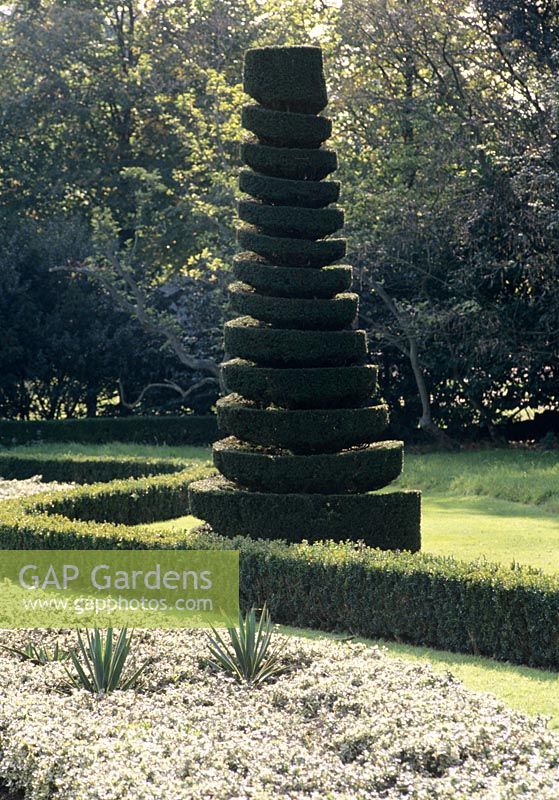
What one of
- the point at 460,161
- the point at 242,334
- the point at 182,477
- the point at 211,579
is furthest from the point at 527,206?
the point at 211,579

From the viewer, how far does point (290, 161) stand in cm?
1262

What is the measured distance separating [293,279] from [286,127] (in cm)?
183

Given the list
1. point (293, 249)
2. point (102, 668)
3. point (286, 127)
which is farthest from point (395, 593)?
point (286, 127)

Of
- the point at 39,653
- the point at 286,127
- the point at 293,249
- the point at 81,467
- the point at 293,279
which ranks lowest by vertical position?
the point at 81,467

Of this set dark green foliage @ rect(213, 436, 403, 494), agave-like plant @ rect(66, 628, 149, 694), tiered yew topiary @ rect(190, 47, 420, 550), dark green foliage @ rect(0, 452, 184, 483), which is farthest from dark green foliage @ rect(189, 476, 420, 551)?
dark green foliage @ rect(0, 452, 184, 483)

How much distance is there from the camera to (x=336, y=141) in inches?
1056

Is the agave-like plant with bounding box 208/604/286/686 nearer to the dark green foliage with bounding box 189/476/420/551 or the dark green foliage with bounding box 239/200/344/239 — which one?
the dark green foliage with bounding box 189/476/420/551

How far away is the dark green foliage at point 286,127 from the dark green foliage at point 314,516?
4.20 m

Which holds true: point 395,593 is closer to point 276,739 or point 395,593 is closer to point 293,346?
point 276,739

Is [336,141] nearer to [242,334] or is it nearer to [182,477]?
[182,477]

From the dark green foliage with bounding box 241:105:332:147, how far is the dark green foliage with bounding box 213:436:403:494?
373cm

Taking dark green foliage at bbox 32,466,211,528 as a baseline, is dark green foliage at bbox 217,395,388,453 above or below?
above

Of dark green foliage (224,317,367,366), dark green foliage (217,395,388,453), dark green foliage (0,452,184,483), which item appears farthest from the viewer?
dark green foliage (0,452,184,483)

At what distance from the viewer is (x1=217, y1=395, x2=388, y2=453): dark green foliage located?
12.0 metres
